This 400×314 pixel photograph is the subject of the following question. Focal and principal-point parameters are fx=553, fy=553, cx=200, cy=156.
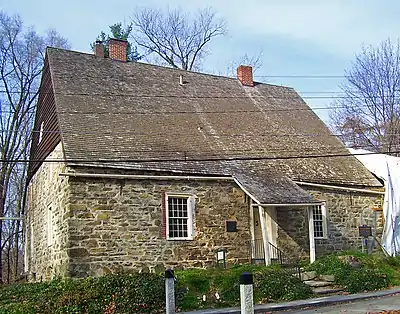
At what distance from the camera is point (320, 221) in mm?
21000

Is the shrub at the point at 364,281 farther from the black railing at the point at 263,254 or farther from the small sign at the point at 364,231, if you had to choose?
the small sign at the point at 364,231

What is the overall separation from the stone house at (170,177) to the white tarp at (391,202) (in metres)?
0.43

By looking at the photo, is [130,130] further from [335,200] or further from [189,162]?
[335,200]

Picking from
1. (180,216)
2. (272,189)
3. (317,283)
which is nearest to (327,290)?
(317,283)

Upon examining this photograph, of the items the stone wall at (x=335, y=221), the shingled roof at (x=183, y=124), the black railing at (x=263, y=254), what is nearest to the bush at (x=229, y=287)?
the black railing at (x=263, y=254)

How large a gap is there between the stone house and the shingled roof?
0.06 m

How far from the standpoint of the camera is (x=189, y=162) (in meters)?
18.4

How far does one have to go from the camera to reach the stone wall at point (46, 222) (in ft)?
55.1

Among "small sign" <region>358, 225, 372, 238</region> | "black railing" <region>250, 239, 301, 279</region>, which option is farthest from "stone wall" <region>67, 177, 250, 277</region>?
"small sign" <region>358, 225, 372, 238</region>

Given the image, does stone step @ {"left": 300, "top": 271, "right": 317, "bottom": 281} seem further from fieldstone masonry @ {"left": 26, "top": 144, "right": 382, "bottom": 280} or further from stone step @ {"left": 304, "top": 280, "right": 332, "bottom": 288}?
fieldstone masonry @ {"left": 26, "top": 144, "right": 382, "bottom": 280}

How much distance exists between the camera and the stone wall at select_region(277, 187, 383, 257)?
64.4 feet

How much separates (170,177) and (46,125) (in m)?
5.90

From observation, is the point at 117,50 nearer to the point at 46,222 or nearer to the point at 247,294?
the point at 46,222

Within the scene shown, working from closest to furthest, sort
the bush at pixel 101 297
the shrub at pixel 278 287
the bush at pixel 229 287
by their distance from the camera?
the bush at pixel 101 297
the bush at pixel 229 287
the shrub at pixel 278 287
